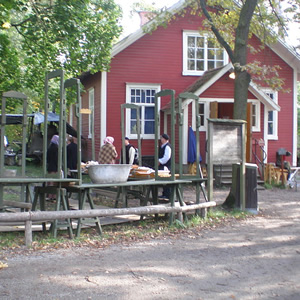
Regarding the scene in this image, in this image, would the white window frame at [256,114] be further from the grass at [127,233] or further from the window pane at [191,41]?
the grass at [127,233]

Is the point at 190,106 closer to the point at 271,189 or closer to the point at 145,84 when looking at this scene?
the point at 145,84

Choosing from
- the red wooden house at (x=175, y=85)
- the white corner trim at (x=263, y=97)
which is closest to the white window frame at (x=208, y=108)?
the red wooden house at (x=175, y=85)

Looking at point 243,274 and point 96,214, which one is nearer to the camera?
point 243,274

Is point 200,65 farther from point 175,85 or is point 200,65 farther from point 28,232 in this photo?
point 28,232

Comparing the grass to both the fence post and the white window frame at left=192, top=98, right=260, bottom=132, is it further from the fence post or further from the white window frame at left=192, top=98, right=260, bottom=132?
the white window frame at left=192, top=98, right=260, bottom=132

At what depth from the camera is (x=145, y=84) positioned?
63.2 ft

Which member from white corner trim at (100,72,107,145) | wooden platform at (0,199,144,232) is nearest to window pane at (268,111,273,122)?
white corner trim at (100,72,107,145)

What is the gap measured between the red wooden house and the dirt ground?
33.8 ft

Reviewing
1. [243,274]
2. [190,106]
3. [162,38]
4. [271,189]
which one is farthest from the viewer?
[162,38]

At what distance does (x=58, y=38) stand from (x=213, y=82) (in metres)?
6.08

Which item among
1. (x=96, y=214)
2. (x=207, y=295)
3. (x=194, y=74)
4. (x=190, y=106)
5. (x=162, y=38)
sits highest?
(x=162, y=38)

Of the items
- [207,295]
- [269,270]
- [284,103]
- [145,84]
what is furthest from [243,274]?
[284,103]

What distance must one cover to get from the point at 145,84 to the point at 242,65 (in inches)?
329

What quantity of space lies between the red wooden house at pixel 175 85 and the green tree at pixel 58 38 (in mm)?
1513
